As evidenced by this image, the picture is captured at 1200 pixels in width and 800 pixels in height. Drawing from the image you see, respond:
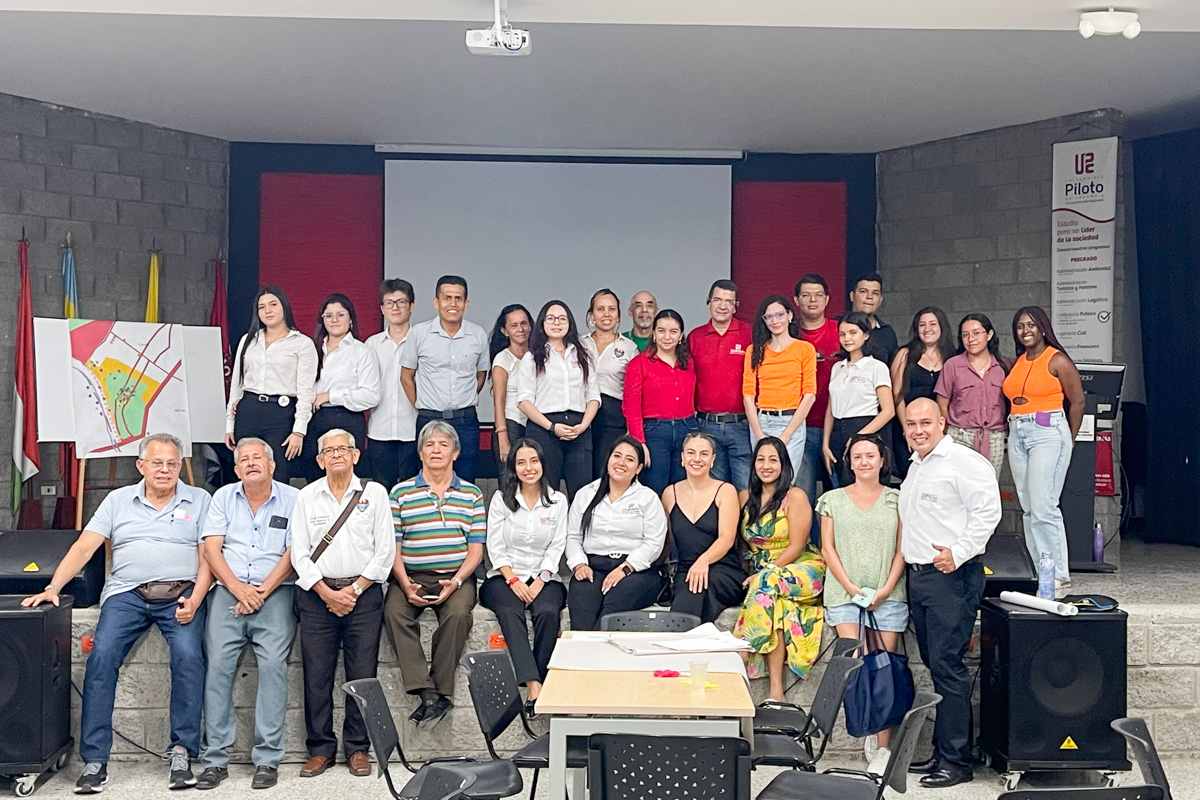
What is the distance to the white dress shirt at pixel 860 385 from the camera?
19.6 feet

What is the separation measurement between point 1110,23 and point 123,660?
523 cm

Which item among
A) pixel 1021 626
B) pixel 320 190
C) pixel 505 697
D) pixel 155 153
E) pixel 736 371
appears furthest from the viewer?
pixel 320 190

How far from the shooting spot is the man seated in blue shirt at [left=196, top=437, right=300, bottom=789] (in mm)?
5090

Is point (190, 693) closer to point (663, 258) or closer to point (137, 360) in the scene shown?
point (137, 360)

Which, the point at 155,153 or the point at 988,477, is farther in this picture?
the point at 155,153

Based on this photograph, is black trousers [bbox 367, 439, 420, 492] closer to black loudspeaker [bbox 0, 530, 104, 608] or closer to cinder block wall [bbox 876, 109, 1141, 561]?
black loudspeaker [bbox 0, 530, 104, 608]

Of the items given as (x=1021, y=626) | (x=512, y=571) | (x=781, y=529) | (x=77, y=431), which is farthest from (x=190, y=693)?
(x=1021, y=626)

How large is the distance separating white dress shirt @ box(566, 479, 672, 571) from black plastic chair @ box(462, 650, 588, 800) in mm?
1197

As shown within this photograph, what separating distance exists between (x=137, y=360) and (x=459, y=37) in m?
2.61

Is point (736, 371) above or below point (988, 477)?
above

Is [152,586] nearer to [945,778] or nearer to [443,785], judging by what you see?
[443,785]

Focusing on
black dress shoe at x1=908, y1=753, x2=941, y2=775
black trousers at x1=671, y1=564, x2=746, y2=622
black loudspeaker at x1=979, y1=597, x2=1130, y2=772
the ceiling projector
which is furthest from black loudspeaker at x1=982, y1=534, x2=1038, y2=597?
the ceiling projector

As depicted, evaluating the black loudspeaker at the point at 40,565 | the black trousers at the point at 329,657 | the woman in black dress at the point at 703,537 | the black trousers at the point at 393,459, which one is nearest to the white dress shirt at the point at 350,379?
the black trousers at the point at 393,459

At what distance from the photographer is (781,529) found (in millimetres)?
5445
